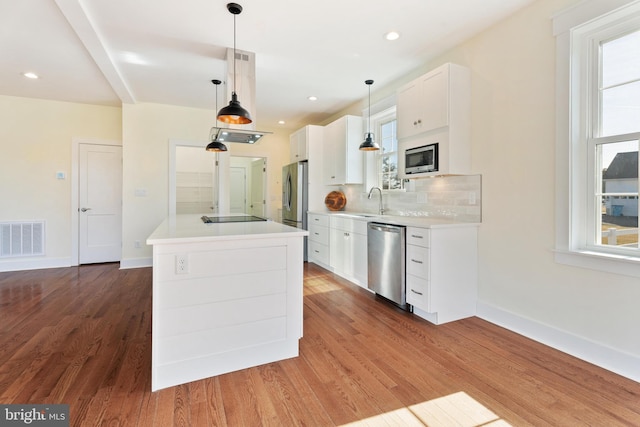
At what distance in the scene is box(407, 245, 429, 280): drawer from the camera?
2.70 m

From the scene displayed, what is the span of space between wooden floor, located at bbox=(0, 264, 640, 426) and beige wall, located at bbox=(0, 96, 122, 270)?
2.54 m

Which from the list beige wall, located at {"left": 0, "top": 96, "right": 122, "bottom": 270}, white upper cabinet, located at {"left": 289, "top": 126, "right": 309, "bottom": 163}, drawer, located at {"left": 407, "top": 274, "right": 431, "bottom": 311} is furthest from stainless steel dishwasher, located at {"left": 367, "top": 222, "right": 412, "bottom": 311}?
beige wall, located at {"left": 0, "top": 96, "right": 122, "bottom": 270}

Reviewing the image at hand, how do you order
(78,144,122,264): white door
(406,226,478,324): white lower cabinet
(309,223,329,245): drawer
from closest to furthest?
(406,226,478,324): white lower cabinet < (309,223,329,245): drawer < (78,144,122,264): white door

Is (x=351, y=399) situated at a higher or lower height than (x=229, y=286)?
lower

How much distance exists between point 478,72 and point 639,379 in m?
2.60

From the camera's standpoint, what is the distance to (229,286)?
6.43 ft

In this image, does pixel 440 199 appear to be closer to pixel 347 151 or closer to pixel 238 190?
pixel 347 151

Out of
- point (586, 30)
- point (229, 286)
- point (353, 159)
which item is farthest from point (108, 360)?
point (586, 30)

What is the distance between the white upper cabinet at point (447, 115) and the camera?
2.86 m

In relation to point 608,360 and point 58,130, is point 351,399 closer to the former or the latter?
point 608,360

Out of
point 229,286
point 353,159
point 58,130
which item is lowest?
point 229,286

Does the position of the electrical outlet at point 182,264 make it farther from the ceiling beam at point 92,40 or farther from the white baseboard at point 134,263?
the white baseboard at point 134,263

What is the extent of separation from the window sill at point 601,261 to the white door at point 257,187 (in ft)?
17.4

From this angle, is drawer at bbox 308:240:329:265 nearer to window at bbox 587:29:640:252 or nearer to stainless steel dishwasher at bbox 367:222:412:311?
stainless steel dishwasher at bbox 367:222:412:311
